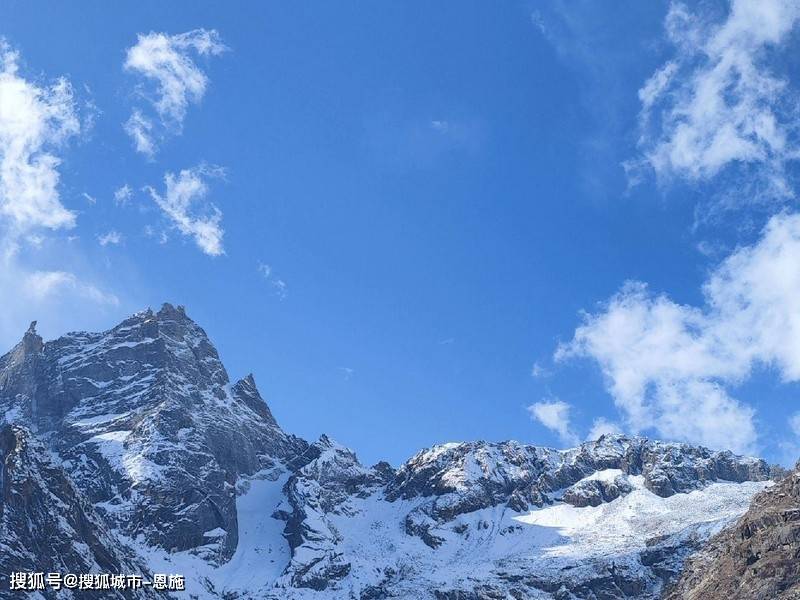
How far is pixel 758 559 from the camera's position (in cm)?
14412

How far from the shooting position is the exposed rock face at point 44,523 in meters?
136

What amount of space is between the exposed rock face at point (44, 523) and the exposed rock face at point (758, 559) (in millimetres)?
88145

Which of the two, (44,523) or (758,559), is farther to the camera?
(758,559)

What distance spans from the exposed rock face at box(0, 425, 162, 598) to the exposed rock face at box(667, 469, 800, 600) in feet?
289

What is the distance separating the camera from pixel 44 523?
143m

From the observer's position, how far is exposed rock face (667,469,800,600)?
136875 mm

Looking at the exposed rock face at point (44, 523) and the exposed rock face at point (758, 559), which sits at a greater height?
the exposed rock face at point (44, 523)

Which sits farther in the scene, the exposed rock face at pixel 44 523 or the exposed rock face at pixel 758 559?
the exposed rock face at pixel 758 559

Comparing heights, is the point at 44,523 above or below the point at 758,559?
above

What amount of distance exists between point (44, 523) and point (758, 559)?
106m

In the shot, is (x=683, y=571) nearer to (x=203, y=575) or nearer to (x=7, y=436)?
(x=203, y=575)

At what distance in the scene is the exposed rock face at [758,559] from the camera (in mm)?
136875

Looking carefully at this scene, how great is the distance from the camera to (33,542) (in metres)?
139

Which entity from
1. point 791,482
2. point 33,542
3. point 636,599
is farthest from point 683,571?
point 33,542
